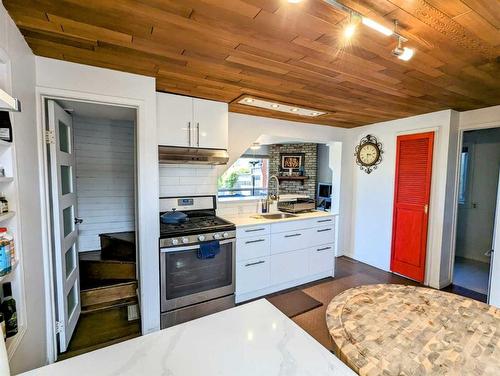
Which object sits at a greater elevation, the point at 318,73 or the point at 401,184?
the point at 318,73

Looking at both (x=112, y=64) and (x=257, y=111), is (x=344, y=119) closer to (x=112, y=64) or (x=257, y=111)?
(x=257, y=111)

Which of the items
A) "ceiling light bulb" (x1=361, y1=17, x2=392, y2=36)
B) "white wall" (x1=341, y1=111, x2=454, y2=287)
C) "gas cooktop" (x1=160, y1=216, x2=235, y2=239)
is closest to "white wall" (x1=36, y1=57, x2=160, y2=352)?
"gas cooktop" (x1=160, y1=216, x2=235, y2=239)

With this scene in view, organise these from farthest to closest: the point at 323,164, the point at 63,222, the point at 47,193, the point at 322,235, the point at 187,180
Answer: the point at 323,164 < the point at 322,235 < the point at 187,180 < the point at 63,222 < the point at 47,193

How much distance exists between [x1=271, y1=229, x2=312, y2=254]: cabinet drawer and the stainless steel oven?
1.95ft

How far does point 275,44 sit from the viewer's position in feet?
5.01

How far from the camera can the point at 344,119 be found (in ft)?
11.7

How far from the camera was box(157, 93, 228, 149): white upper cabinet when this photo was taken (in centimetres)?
240

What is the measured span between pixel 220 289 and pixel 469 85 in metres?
3.03

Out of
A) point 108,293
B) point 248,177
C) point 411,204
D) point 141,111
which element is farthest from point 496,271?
point 248,177

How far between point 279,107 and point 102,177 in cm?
251

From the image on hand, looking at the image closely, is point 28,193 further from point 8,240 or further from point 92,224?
point 92,224

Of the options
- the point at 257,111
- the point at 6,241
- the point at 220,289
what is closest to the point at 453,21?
the point at 257,111

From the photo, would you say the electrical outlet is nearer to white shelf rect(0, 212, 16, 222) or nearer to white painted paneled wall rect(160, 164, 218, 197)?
white painted paneled wall rect(160, 164, 218, 197)

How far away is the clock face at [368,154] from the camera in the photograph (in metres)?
3.84
